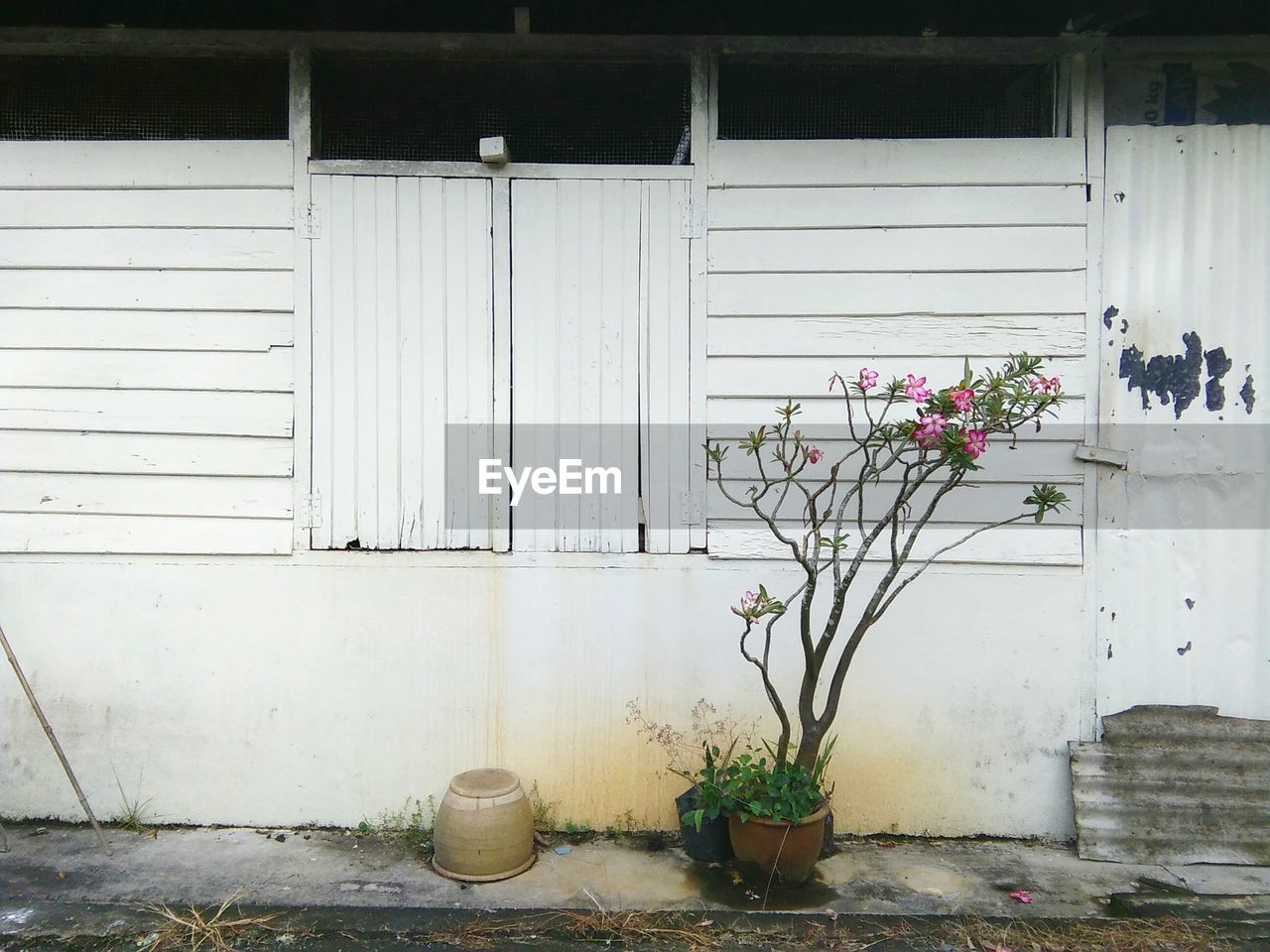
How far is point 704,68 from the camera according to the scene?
4621 millimetres

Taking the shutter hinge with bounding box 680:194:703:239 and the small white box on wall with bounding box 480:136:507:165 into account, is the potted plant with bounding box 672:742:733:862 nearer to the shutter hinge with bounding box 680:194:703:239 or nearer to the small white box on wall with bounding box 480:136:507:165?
the shutter hinge with bounding box 680:194:703:239

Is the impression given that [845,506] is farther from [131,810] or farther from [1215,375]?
[131,810]

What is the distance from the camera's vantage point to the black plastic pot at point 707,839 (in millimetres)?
4273

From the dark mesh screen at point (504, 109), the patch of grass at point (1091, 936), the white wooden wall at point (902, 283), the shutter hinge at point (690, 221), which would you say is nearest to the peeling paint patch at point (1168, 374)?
the white wooden wall at point (902, 283)

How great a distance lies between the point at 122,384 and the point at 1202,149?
17.9 ft

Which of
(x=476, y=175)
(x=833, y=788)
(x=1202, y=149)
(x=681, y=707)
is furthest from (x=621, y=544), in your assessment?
(x=1202, y=149)

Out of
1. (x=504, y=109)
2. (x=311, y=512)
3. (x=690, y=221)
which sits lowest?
(x=311, y=512)

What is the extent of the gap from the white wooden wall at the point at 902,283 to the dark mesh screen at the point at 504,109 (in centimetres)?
44

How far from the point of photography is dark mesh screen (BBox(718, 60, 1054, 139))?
4.69 metres

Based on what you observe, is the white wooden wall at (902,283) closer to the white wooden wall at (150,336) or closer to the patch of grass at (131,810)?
the white wooden wall at (150,336)

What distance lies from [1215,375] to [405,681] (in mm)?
4268

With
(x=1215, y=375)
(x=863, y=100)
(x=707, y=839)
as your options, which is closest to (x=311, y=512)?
(x=707, y=839)

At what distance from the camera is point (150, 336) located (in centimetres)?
462

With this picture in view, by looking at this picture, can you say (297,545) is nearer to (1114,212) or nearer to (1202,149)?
(1114,212)
